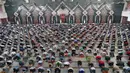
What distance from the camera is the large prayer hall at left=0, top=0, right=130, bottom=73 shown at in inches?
1534

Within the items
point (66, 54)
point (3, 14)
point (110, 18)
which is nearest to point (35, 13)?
point (3, 14)

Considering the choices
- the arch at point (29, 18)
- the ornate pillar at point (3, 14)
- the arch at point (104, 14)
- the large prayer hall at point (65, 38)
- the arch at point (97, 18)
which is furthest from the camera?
the arch at point (29, 18)

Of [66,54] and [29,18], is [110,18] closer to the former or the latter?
[29,18]

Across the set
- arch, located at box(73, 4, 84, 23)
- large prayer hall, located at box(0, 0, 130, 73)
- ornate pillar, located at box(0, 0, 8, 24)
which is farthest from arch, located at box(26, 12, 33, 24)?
arch, located at box(73, 4, 84, 23)

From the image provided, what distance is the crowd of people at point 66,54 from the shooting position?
3797cm

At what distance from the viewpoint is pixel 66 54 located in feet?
143

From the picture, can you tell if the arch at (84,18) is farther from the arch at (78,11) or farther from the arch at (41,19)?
the arch at (41,19)

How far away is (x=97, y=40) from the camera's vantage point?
53781mm

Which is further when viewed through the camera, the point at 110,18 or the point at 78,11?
the point at 78,11

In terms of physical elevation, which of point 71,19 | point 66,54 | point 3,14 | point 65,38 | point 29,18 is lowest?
point 66,54

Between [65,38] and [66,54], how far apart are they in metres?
12.1

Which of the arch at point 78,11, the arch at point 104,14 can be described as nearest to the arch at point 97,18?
the arch at point 104,14

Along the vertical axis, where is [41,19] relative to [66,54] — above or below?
above

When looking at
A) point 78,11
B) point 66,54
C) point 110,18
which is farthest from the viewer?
point 78,11
